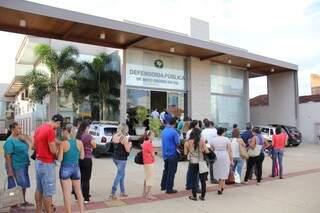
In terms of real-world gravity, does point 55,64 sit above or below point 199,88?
above

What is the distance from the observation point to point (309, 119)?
30672 mm

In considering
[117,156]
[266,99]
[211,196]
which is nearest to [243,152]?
[211,196]

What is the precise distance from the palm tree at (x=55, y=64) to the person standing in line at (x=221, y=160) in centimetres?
1557

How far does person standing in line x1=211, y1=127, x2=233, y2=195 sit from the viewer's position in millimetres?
9156

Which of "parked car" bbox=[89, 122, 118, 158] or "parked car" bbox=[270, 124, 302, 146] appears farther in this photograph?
"parked car" bbox=[270, 124, 302, 146]

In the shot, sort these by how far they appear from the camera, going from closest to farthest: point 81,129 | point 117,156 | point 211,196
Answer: point 81,129
point 117,156
point 211,196

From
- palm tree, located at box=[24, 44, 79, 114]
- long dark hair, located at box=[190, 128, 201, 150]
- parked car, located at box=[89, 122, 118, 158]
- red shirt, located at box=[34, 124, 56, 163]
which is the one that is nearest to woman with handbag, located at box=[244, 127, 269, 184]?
long dark hair, located at box=[190, 128, 201, 150]

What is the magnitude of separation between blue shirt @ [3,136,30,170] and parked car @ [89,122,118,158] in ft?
27.9

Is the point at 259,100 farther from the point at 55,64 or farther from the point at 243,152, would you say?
the point at 243,152

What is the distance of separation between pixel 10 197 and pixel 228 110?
20.4m

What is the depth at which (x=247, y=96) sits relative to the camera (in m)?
27.0

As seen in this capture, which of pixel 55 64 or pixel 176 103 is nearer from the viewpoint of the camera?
pixel 176 103

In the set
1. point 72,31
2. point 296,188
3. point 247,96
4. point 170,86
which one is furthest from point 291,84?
point 296,188

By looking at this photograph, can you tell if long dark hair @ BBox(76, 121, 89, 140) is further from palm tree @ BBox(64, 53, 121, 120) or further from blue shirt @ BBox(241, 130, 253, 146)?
palm tree @ BBox(64, 53, 121, 120)
